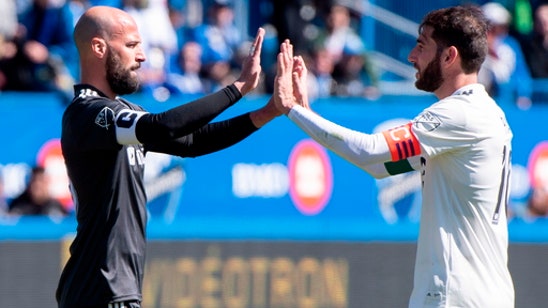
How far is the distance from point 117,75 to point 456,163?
159 centimetres

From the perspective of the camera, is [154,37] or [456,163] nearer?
[456,163]

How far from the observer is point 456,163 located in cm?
525

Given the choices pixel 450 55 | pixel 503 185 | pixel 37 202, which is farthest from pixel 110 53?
pixel 37 202

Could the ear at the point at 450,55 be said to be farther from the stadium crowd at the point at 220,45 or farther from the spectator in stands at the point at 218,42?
the spectator in stands at the point at 218,42

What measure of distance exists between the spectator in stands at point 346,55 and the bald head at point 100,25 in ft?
21.6

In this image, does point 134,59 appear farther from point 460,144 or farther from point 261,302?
point 261,302

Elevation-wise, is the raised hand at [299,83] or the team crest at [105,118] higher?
the raised hand at [299,83]

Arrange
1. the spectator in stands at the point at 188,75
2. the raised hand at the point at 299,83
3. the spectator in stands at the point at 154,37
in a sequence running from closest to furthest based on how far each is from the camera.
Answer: the raised hand at the point at 299,83 → the spectator in stands at the point at 154,37 → the spectator in stands at the point at 188,75

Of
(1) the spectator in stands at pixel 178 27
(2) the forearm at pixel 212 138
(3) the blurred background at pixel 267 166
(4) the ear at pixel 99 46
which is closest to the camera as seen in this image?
(4) the ear at pixel 99 46

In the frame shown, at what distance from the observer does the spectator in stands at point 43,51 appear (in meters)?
11.0

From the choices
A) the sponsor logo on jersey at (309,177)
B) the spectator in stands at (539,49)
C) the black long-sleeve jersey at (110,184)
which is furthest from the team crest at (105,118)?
the spectator in stands at (539,49)

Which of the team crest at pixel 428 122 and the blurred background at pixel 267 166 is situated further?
the blurred background at pixel 267 166

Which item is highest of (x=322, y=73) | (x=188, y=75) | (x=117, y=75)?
(x=322, y=73)

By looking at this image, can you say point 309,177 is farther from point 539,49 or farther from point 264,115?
point 264,115
